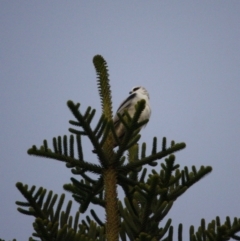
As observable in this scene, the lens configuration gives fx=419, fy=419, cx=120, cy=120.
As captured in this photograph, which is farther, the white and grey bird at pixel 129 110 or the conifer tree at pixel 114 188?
the white and grey bird at pixel 129 110

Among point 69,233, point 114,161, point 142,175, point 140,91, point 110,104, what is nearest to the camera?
point 69,233

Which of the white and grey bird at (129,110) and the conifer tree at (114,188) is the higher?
the white and grey bird at (129,110)

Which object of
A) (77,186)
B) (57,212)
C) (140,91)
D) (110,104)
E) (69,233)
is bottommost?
(69,233)

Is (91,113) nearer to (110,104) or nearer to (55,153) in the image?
(55,153)

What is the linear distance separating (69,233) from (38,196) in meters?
0.41

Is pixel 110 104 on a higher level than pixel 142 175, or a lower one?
higher

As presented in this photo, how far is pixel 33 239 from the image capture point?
319 centimetres

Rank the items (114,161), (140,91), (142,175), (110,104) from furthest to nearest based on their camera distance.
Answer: (140,91) → (142,175) → (110,104) → (114,161)

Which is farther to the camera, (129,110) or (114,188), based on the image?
(129,110)

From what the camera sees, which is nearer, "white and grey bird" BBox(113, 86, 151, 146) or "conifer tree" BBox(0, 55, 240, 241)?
"conifer tree" BBox(0, 55, 240, 241)

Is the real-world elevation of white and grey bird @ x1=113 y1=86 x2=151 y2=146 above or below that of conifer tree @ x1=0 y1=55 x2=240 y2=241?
above

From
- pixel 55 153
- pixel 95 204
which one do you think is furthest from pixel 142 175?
pixel 55 153

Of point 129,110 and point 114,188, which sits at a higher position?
point 129,110

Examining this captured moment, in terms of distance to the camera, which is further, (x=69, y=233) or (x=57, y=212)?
(x=57, y=212)
